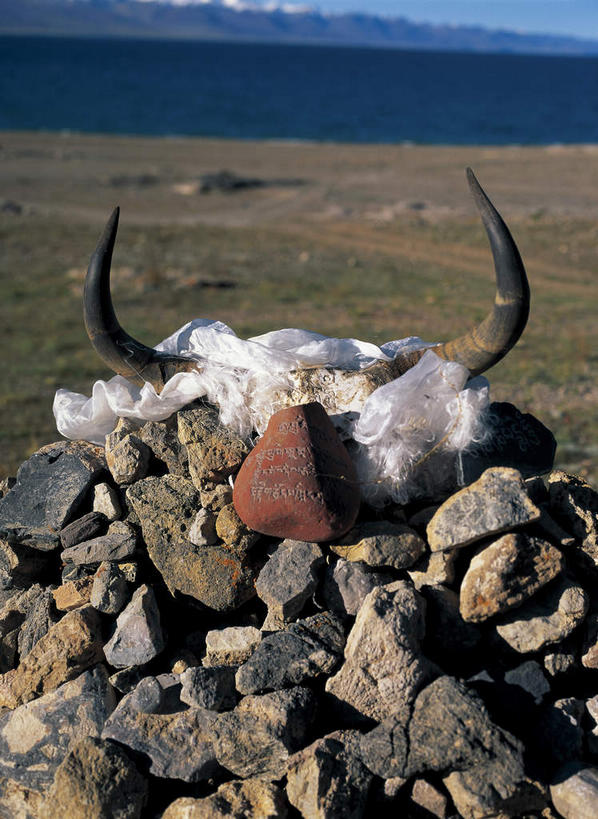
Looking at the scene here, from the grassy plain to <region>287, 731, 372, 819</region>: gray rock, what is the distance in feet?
18.3

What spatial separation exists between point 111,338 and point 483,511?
89.9 inches

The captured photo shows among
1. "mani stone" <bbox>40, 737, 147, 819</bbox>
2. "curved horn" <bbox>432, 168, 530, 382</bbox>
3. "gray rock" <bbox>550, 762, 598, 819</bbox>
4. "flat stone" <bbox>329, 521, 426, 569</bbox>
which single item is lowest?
"mani stone" <bbox>40, 737, 147, 819</bbox>

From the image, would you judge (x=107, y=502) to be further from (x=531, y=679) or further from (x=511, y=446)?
(x=531, y=679)

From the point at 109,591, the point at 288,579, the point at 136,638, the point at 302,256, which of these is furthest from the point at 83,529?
the point at 302,256

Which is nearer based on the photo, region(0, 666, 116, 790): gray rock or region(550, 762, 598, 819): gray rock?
region(550, 762, 598, 819): gray rock

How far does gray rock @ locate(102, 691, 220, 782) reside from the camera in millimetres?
3467

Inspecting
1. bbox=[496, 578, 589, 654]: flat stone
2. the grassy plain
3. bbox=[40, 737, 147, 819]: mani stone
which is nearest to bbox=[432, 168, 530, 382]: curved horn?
bbox=[496, 578, 589, 654]: flat stone

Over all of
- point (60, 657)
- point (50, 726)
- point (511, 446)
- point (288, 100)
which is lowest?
point (288, 100)

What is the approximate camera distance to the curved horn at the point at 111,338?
4.57 m

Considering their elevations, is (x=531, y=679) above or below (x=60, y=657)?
above

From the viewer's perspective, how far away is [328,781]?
3.24 meters

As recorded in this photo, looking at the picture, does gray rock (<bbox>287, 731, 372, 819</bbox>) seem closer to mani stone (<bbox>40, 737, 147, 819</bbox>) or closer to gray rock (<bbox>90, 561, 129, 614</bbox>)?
mani stone (<bbox>40, 737, 147, 819</bbox>)

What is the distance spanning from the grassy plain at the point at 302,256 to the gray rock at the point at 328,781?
220 inches

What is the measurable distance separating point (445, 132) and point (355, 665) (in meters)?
57.9
